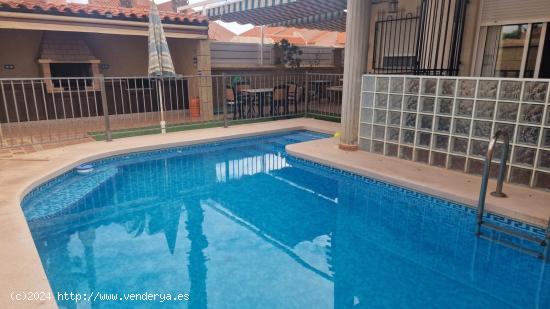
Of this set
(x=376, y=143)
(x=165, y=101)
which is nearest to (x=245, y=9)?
(x=165, y=101)

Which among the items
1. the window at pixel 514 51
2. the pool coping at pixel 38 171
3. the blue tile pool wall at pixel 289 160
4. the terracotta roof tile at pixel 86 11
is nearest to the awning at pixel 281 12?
the terracotta roof tile at pixel 86 11

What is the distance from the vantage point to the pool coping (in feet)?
8.36

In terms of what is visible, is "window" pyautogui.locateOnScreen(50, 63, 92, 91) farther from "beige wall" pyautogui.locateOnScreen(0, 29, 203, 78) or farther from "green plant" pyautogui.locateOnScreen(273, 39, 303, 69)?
"green plant" pyautogui.locateOnScreen(273, 39, 303, 69)

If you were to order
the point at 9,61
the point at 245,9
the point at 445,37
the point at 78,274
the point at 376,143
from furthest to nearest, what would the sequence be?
the point at 245,9 < the point at 9,61 < the point at 445,37 < the point at 376,143 < the point at 78,274

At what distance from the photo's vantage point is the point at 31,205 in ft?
14.8

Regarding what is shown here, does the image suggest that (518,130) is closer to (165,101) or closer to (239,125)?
(239,125)

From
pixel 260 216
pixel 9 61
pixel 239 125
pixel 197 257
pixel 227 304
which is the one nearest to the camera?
Result: pixel 227 304

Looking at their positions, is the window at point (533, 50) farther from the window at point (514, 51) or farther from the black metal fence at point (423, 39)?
the black metal fence at point (423, 39)

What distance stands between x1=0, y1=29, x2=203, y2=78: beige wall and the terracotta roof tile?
2.67ft

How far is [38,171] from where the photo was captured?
5066 millimetres

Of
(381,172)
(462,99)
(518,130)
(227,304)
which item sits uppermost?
(462,99)

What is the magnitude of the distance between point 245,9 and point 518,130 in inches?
332

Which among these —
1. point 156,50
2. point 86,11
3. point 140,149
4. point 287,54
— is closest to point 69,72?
point 86,11

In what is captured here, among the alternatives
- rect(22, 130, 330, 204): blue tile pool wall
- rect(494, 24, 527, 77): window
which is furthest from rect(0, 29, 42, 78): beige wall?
rect(494, 24, 527, 77): window
